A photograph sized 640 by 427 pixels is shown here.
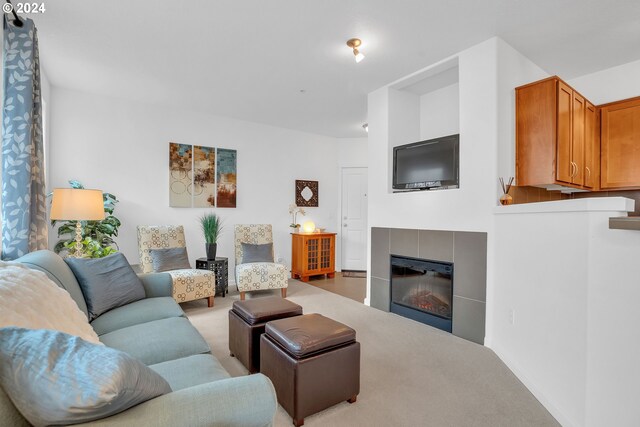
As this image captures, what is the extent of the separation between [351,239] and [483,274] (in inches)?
146

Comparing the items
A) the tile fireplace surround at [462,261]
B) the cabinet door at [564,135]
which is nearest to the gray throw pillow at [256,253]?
the tile fireplace surround at [462,261]

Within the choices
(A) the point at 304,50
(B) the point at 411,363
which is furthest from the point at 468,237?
(A) the point at 304,50

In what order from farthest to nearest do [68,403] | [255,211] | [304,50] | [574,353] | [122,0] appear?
[255,211], [304,50], [122,0], [574,353], [68,403]

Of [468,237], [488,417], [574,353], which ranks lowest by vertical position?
[488,417]

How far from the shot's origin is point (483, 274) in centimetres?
288

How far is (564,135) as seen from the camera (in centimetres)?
283

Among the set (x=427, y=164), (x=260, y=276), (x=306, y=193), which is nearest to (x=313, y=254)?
(x=306, y=193)

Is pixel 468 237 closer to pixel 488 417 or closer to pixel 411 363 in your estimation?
pixel 411 363

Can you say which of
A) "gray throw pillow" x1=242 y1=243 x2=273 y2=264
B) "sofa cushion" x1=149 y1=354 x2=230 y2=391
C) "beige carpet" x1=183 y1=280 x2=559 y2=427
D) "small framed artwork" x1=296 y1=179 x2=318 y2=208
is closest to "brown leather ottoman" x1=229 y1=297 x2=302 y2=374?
"beige carpet" x1=183 y1=280 x2=559 y2=427

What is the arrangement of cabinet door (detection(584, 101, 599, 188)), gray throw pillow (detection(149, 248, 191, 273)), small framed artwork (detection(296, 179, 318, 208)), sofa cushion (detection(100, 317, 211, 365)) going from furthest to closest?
small framed artwork (detection(296, 179, 318, 208)) < gray throw pillow (detection(149, 248, 191, 273)) < cabinet door (detection(584, 101, 599, 188)) < sofa cushion (detection(100, 317, 211, 365))

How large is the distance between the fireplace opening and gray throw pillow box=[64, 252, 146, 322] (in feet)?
8.57

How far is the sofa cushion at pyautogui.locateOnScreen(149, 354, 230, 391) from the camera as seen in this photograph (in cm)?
136

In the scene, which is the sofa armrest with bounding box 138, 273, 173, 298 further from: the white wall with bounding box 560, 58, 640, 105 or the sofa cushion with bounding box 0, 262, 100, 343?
the white wall with bounding box 560, 58, 640, 105

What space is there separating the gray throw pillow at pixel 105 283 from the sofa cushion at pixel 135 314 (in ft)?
0.19
